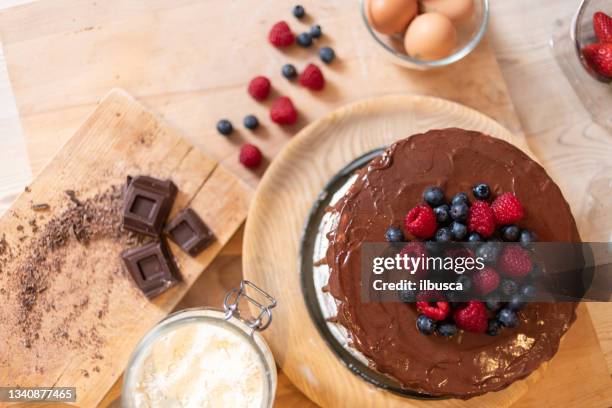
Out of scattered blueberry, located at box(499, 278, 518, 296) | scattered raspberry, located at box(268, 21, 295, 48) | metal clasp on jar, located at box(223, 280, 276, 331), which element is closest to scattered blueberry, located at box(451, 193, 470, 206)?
scattered blueberry, located at box(499, 278, 518, 296)

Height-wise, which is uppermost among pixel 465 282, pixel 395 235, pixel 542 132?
pixel 395 235

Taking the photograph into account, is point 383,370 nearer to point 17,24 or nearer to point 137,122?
point 137,122

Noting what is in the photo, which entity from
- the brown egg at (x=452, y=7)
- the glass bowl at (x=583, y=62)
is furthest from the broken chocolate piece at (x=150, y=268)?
the glass bowl at (x=583, y=62)

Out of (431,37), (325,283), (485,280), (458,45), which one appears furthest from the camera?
(458,45)

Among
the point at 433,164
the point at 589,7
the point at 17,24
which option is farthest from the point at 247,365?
the point at 589,7

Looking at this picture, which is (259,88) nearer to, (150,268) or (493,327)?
(150,268)

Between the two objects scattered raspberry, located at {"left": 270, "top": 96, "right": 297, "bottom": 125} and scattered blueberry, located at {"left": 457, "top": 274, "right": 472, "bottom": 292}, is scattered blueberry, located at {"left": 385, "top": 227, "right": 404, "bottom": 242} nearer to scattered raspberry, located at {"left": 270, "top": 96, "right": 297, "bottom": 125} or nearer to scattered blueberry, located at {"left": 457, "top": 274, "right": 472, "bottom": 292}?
scattered blueberry, located at {"left": 457, "top": 274, "right": 472, "bottom": 292}

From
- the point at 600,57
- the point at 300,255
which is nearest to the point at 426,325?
the point at 300,255

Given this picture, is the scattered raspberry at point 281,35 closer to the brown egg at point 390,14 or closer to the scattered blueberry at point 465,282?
the brown egg at point 390,14
